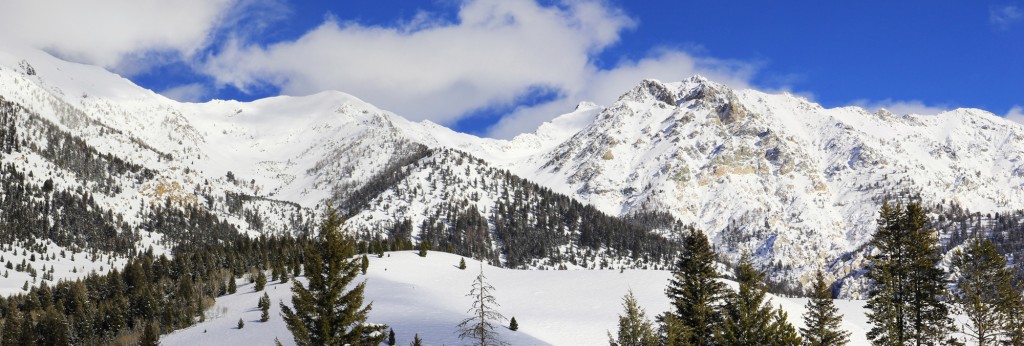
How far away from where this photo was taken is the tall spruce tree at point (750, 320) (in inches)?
1527

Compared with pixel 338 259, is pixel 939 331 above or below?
below

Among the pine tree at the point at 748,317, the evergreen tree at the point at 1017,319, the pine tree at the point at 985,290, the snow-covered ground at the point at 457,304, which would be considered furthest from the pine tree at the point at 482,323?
the evergreen tree at the point at 1017,319

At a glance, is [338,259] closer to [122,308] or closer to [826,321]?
[826,321]

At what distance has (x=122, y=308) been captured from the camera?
128500mm

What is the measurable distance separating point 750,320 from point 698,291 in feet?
26.4

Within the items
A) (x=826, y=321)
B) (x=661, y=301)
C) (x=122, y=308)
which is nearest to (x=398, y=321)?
(x=661, y=301)

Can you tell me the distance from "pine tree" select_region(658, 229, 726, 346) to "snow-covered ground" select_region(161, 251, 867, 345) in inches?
1064

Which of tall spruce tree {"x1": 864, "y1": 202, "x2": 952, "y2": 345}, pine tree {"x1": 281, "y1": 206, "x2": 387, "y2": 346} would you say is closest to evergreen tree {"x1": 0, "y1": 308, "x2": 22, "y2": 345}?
pine tree {"x1": 281, "y1": 206, "x2": 387, "y2": 346}

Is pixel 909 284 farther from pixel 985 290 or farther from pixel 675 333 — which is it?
pixel 675 333

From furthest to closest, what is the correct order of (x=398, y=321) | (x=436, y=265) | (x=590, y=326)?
(x=436, y=265)
(x=590, y=326)
(x=398, y=321)

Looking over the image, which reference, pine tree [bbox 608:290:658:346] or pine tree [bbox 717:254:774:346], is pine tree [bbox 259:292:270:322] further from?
pine tree [bbox 717:254:774:346]

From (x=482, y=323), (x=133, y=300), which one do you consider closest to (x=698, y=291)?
(x=482, y=323)

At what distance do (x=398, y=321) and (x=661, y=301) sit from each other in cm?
3785

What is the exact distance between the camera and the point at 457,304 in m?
96.8
